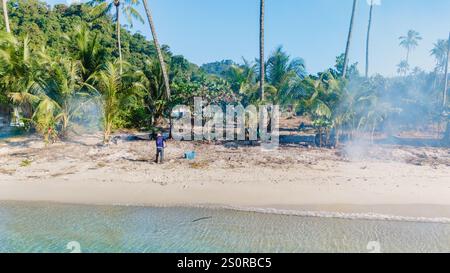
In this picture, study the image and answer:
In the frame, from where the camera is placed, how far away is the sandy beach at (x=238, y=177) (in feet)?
27.3

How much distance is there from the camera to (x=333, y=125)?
44.4ft

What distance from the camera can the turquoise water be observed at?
624 centimetres

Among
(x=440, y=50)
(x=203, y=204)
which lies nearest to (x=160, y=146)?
(x=203, y=204)

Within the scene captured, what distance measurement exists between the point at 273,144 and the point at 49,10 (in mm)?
34774

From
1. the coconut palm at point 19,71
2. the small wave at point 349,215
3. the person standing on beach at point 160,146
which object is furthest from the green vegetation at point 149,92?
the small wave at point 349,215

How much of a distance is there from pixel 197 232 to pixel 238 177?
351cm

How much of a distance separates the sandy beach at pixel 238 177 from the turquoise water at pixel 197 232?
1.81 ft

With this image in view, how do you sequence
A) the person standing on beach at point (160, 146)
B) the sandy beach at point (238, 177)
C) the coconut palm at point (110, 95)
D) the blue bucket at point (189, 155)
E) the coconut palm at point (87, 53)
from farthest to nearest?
the coconut palm at point (87, 53), the coconut palm at point (110, 95), the blue bucket at point (189, 155), the person standing on beach at point (160, 146), the sandy beach at point (238, 177)

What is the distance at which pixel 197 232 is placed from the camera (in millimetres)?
6789

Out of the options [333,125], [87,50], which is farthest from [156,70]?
[333,125]

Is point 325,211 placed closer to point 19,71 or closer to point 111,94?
point 111,94

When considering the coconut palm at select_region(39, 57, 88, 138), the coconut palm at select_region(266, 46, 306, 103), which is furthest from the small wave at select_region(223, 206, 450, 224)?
the coconut palm at select_region(39, 57, 88, 138)

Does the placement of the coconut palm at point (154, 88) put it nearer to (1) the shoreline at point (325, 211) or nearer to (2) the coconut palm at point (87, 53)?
(2) the coconut palm at point (87, 53)

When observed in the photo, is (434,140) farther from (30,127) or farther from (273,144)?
(30,127)
